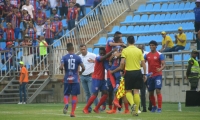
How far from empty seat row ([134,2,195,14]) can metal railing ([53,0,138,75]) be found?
75 centimetres

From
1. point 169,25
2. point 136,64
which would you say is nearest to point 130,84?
point 136,64

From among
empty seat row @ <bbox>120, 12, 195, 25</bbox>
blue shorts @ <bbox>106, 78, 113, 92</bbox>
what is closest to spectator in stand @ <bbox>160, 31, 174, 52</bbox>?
empty seat row @ <bbox>120, 12, 195, 25</bbox>

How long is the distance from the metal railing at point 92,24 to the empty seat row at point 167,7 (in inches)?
29.6

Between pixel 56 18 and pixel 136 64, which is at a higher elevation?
pixel 56 18

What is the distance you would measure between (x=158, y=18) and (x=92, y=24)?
310 cm

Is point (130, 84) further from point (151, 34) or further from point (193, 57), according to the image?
point (151, 34)

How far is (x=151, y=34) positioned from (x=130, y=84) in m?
14.1

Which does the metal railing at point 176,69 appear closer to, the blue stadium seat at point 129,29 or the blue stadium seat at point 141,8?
the blue stadium seat at point 129,29

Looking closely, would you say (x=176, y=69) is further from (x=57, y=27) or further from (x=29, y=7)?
(x=29, y=7)

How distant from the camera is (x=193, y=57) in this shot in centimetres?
2555

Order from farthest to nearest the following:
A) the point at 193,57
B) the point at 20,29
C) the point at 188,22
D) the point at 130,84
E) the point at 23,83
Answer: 1. the point at 20,29
2. the point at 188,22
3. the point at 23,83
4. the point at 193,57
5. the point at 130,84

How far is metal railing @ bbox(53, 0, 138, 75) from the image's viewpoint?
3266 centimetres

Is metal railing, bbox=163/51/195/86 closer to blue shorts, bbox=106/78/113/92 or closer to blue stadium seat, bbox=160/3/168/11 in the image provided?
blue stadium seat, bbox=160/3/168/11

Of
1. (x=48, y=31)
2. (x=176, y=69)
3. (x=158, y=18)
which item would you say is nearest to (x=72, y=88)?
(x=176, y=69)
